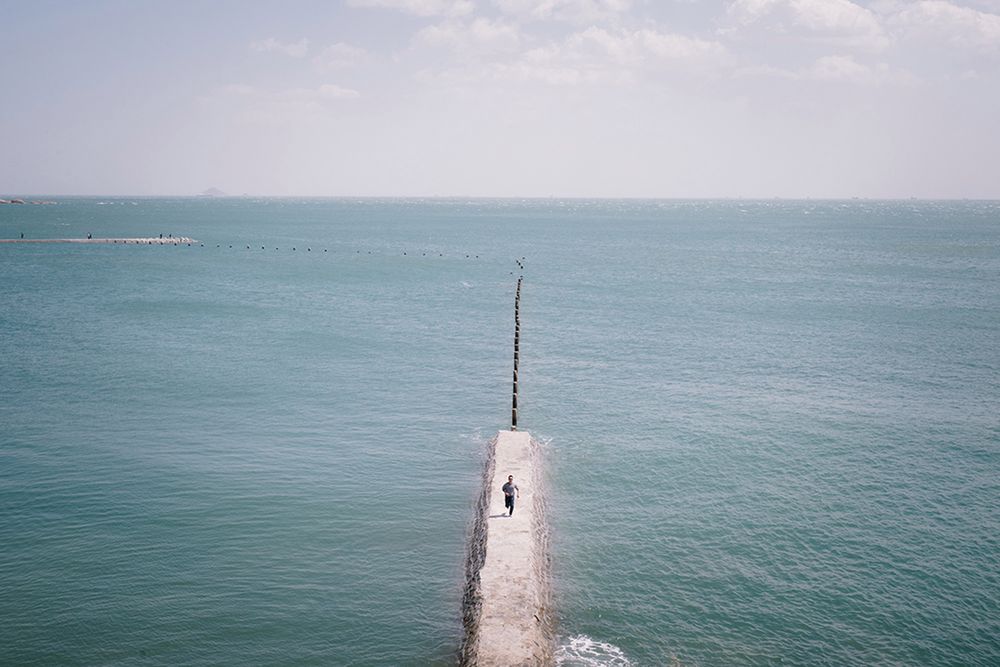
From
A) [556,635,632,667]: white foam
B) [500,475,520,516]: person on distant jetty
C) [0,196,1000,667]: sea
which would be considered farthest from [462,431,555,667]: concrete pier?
[0,196,1000,667]: sea

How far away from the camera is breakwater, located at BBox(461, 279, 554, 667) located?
21.5 m

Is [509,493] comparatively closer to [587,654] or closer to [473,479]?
[587,654]

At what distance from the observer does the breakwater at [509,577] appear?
21.5 meters

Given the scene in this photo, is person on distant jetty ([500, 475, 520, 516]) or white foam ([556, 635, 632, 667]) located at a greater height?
person on distant jetty ([500, 475, 520, 516])

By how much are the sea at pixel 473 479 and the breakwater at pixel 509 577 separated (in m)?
0.68

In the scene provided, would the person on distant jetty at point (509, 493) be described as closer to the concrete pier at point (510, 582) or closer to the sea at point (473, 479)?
the concrete pier at point (510, 582)

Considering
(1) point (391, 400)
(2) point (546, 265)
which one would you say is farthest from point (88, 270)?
(1) point (391, 400)

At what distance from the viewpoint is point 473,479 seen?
35.7m

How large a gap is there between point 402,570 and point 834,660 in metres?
14.7

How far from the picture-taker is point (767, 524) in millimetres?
31266

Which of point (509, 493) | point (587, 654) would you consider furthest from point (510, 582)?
point (509, 493)

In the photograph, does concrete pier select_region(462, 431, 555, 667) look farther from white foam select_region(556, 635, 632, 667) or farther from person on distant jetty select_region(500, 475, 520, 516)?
person on distant jetty select_region(500, 475, 520, 516)

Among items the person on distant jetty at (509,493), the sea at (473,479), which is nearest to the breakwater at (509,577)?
the person on distant jetty at (509,493)

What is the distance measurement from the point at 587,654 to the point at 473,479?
1388 centimetres
